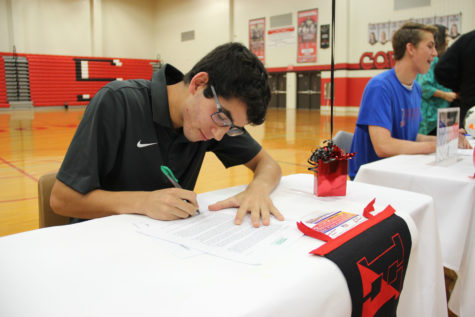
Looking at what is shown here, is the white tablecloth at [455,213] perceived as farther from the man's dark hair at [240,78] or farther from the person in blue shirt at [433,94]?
the person in blue shirt at [433,94]

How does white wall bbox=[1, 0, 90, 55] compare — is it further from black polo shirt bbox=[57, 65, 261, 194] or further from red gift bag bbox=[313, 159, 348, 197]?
red gift bag bbox=[313, 159, 348, 197]

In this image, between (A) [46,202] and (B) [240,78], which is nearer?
(B) [240,78]

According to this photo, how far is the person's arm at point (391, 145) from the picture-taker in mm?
1977

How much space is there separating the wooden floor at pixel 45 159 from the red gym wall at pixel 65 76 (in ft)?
17.3

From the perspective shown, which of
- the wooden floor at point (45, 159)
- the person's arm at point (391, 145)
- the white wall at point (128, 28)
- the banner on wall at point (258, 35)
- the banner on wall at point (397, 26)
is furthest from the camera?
the white wall at point (128, 28)

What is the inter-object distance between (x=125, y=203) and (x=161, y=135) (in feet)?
1.12

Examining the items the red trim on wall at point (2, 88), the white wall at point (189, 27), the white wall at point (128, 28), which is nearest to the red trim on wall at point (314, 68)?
the white wall at point (189, 27)

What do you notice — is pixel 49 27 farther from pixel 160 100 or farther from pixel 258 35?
pixel 160 100

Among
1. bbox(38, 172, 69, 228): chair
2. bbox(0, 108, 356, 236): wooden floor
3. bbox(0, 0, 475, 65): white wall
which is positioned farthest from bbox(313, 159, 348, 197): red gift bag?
bbox(0, 0, 475, 65): white wall

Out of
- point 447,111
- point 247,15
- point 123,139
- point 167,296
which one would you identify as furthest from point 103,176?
point 247,15

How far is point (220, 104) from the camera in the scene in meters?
1.08

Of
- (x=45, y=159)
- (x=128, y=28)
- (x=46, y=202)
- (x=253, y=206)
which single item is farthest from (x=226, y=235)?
(x=128, y=28)

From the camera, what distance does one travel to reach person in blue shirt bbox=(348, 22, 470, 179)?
2143mm

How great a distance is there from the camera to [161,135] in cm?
132
